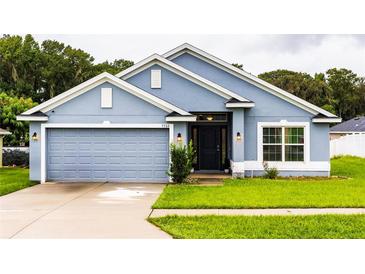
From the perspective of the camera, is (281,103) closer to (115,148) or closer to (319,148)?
(319,148)

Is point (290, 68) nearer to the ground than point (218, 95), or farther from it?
farther from it

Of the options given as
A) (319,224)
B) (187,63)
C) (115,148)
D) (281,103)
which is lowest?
(319,224)

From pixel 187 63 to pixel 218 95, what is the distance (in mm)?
2945

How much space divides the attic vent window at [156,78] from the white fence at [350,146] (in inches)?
662

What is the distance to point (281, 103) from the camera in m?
18.4

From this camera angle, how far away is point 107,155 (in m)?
16.7

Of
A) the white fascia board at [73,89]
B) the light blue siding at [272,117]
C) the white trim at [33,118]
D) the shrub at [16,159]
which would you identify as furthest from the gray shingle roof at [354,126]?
the white trim at [33,118]

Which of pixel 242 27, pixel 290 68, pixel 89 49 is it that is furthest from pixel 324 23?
pixel 290 68

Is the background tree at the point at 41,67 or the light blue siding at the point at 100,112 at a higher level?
the background tree at the point at 41,67

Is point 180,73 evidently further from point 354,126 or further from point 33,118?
point 354,126

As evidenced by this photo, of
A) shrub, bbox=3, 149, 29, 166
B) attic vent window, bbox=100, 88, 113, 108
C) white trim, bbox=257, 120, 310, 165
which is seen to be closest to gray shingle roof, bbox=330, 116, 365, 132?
white trim, bbox=257, 120, 310, 165

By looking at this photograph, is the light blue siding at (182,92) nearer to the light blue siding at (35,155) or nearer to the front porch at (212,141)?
the front porch at (212,141)

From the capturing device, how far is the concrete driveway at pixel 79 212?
8250mm

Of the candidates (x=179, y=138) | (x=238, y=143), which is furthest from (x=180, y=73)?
(x=238, y=143)
